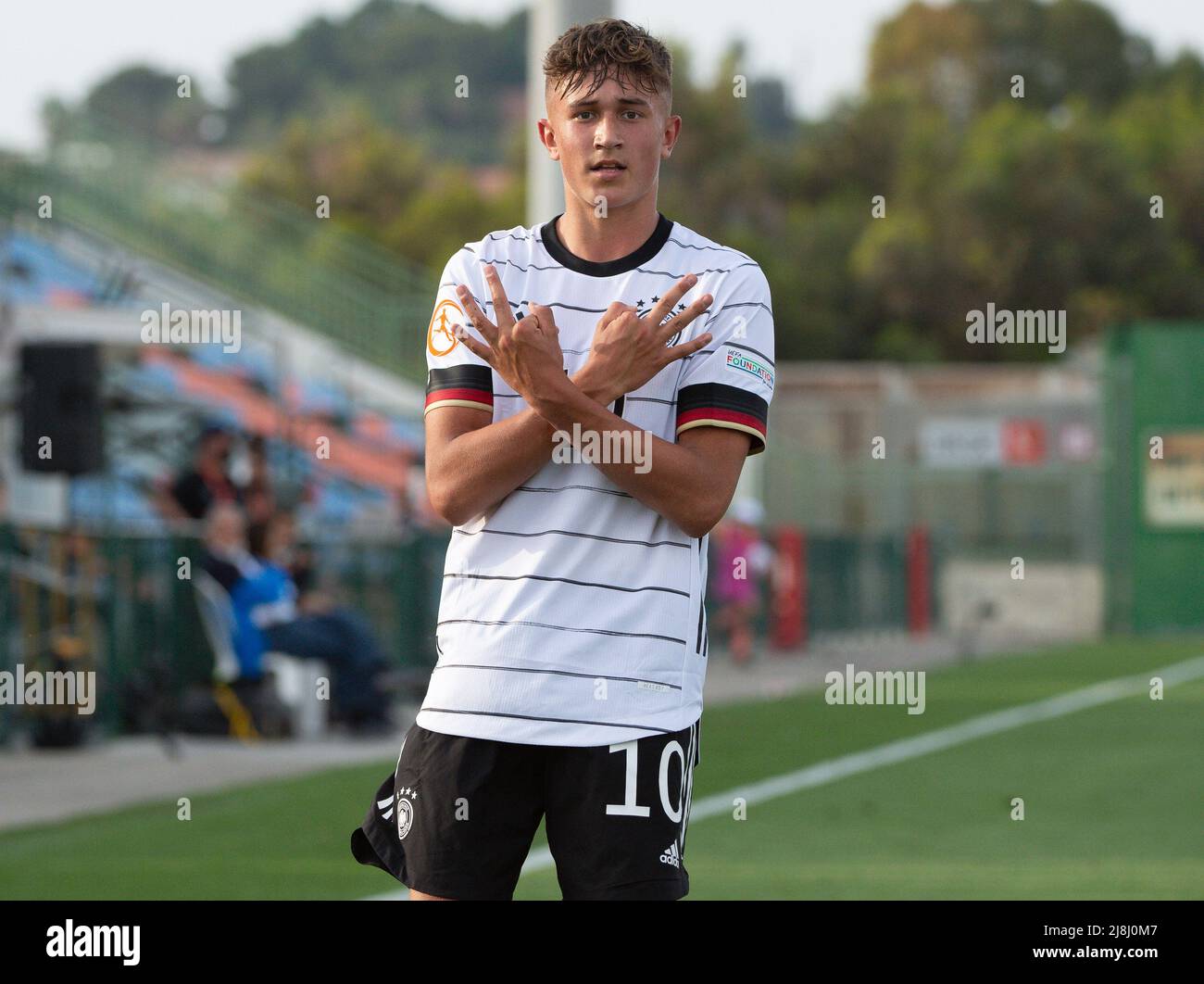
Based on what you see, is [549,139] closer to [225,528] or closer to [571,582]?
[571,582]

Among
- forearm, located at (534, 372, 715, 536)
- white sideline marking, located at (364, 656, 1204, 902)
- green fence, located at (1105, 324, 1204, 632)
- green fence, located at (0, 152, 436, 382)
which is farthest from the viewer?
green fence, located at (1105, 324, 1204, 632)

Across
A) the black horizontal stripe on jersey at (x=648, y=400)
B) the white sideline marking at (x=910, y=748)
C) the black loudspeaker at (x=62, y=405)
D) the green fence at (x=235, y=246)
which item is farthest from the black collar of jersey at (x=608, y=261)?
the green fence at (x=235, y=246)

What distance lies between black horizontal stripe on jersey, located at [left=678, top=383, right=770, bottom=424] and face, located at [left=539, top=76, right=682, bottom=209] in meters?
0.33

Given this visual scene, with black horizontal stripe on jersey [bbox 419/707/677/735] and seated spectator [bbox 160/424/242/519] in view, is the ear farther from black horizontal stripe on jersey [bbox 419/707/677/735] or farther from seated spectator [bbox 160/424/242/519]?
seated spectator [bbox 160/424/242/519]

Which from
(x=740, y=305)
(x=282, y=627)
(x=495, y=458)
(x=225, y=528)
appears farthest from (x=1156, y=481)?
(x=495, y=458)

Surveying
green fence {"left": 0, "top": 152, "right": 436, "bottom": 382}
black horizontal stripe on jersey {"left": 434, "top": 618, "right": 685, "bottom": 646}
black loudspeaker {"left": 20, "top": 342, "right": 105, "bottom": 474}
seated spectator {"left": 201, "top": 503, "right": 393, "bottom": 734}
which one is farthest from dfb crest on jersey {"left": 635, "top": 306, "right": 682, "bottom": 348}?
green fence {"left": 0, "top": 152, "right": 436, "bottom": 382}

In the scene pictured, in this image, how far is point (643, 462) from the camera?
3.71 metres

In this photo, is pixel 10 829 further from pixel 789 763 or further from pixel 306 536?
pixel 306 536

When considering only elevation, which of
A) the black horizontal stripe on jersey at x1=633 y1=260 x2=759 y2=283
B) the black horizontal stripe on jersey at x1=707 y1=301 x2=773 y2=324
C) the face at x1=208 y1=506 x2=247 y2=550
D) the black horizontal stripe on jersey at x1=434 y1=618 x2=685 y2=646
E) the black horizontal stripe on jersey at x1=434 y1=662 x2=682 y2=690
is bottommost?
the black horizontal stripe on jersey at x1=434 y1=662 x2=682 y2=690

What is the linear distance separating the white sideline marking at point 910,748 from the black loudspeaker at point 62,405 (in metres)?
4.63

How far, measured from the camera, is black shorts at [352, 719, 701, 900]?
3760 mm

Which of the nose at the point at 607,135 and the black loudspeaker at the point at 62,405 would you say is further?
the black loudspeaker at the point at 62,405

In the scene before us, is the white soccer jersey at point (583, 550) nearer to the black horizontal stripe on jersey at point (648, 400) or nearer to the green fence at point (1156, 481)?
the black horizontal stripe on jersey at point (648, 400)

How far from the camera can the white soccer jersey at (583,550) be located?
377cm
